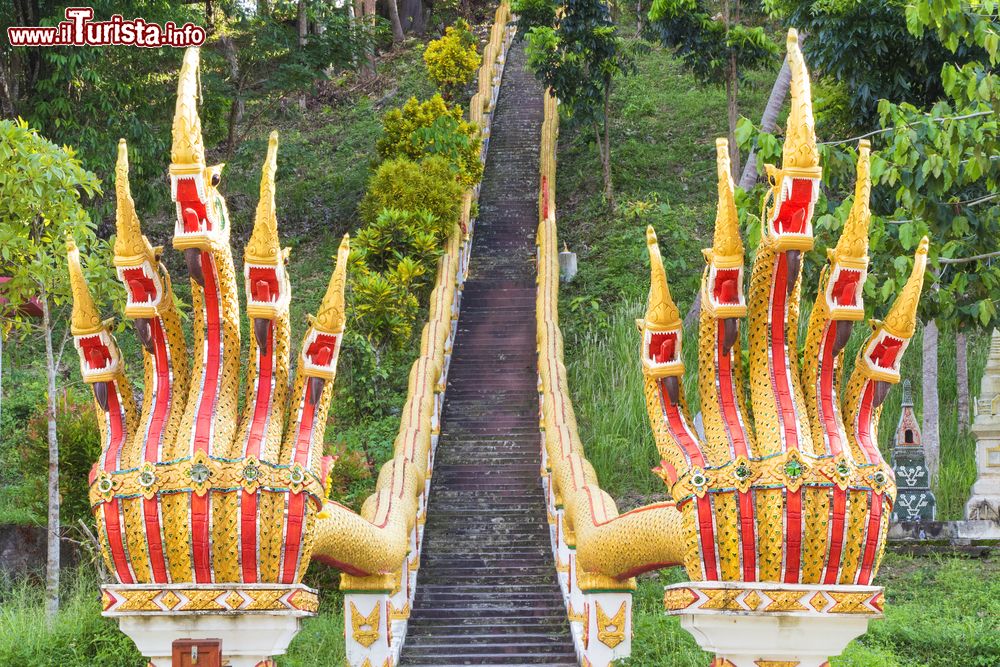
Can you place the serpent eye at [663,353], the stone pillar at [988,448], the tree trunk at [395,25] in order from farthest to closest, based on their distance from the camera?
1. the tree trunk at [395,25]
2. the stone pillar at [988,448]
3. the serpent eye at [663,353]

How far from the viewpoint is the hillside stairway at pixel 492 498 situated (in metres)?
12.4

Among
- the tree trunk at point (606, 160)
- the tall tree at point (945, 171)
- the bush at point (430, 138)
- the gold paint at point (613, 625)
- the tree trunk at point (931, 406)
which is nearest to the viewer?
the tall tree at point (945, 171)

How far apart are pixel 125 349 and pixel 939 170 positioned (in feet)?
40.1

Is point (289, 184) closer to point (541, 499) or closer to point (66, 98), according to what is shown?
point (66, 98)

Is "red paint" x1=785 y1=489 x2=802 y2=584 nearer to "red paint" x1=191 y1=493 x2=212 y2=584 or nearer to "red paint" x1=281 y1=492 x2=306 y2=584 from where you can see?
"red paint" x1=281 y1=492 x2=306 y2=584

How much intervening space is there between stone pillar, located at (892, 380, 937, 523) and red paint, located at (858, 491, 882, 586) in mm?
5981

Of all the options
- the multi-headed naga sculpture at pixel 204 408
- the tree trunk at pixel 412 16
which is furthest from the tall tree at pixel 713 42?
the tree trunk at pixel 412 16

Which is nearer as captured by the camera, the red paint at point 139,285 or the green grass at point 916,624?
the red paint at point 139,285

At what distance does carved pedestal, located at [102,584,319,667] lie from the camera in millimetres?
8047

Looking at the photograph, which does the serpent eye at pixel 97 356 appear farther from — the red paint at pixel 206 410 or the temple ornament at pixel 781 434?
the temple ornament at pixel 781 434

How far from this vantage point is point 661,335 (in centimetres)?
866

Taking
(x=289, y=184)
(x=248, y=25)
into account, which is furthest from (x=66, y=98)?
(x=289, y=184)

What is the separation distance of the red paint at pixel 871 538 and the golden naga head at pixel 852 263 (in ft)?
3.77

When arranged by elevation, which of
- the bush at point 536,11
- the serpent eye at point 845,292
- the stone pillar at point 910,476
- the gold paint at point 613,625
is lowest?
the gold paint at point 613,625
